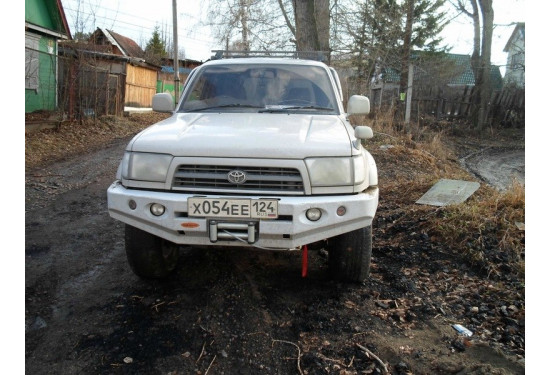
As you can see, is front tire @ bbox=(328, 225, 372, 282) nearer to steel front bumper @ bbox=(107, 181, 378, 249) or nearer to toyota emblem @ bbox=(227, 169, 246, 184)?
steel front bumper @ bbox=(107, 181, 378, 249)

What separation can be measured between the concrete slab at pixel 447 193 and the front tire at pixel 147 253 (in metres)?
3.16

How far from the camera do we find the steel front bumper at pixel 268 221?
2.77 meters

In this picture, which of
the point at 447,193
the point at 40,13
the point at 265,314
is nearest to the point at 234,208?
the point at 265,314

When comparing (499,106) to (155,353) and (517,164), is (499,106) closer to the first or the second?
(517,164)

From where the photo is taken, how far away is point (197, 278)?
11.7 feet

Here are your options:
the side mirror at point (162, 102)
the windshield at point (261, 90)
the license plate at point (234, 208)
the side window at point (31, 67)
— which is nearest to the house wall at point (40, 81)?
the side window at point (31, 67)

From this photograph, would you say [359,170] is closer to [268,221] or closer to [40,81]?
[268,221]

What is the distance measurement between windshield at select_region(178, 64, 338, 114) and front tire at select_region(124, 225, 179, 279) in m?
1.35

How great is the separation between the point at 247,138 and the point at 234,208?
51cm

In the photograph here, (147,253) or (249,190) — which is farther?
(147,253)

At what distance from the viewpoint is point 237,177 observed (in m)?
2.85

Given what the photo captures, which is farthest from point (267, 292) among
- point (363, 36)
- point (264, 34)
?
point (264, 34)

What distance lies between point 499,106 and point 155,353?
790 inches

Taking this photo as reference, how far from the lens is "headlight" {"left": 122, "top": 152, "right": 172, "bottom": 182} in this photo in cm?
293
